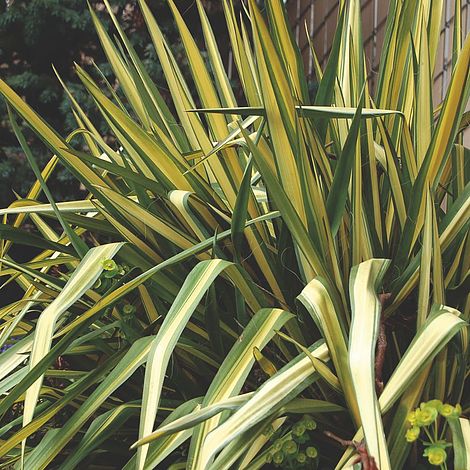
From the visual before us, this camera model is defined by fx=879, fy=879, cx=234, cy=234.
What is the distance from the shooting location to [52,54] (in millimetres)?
3928

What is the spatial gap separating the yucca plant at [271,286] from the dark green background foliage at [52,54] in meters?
2.09

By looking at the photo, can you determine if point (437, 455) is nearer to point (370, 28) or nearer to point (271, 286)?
point (271, 286)

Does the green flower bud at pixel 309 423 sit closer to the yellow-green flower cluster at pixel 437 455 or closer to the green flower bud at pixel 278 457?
the green flower bud at pixel 278 457

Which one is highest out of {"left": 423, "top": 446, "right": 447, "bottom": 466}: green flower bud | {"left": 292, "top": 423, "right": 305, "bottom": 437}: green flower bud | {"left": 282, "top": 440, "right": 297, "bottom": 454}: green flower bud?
{"left": 423, "top": 446, "right": 447, "bottom": 466}: green flower bud

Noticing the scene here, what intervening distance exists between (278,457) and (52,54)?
3168mm

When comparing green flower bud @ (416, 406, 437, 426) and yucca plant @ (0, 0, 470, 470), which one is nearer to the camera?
green flower bud @ (416, 406, 437, 426)

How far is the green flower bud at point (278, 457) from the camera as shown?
1076 mm

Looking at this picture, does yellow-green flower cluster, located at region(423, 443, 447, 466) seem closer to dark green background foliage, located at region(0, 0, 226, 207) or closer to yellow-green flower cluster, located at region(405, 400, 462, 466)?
yellow-green flower cluster, located at region(405, 400, 462, 466)

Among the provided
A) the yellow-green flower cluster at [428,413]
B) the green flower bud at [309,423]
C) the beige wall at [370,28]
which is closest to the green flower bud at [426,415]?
the yellow-green flower cluster at [428,413]

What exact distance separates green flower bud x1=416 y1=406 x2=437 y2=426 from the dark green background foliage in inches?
109

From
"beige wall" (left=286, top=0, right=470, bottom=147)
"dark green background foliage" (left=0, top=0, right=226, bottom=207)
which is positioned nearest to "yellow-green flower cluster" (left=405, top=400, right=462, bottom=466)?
"beige wall" (left=286, top=0, right=470, bottom=147)

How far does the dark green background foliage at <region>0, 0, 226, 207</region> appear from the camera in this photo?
3635 mm

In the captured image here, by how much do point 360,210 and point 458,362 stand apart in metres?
0.25

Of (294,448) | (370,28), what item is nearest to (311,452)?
(294,448)
